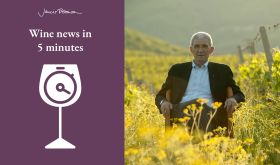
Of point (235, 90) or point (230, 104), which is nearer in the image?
point (230, 104)

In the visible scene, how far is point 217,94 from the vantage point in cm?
540

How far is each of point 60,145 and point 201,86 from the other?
1987mm

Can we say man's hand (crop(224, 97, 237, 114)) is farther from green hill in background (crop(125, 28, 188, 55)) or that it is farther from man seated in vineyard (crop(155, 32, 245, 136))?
green hill in background (crop(125, 28, 188, 55))

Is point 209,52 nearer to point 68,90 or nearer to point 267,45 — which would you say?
point 68,90

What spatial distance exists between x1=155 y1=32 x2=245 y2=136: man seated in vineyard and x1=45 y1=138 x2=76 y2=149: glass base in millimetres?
1500

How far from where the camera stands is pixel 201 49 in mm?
5398

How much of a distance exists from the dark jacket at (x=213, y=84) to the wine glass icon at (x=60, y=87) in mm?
1613

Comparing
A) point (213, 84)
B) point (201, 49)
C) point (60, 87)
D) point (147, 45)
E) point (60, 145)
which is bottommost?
point (60, 145)

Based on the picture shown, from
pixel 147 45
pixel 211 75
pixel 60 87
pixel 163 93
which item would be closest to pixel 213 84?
pixel 211 75

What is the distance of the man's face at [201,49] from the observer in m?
5.33

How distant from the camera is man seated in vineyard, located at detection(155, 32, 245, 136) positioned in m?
5.30

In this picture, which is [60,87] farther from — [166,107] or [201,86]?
[201,86]

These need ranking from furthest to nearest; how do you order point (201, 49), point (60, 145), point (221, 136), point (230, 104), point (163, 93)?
point (163, 93) < point (201, 49) < point (230, 104) < point (221, 136) < point (60, 145)

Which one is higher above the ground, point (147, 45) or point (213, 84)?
point (147, 45)
